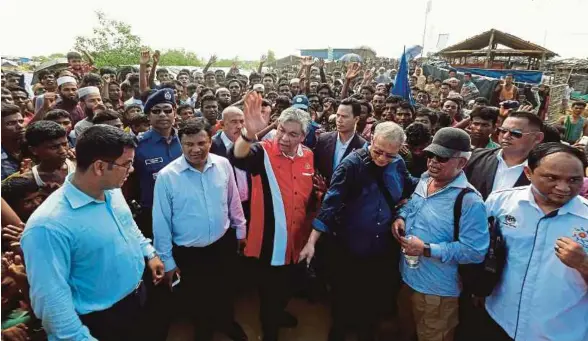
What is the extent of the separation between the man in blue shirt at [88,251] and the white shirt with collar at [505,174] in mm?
2821

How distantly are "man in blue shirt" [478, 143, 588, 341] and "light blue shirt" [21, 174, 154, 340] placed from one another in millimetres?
2328

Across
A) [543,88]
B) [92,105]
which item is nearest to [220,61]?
[543,88]

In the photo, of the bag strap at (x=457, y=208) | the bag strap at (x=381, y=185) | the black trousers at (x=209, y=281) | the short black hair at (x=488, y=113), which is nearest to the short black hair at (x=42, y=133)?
the black trousers at (x=209, y=281)

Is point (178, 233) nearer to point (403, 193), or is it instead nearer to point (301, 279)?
point (301, 279)

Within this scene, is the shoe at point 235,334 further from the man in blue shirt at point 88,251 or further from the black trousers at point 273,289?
the man in blue shirt at point 88,251

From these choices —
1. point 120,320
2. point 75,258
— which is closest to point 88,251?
point 75,258

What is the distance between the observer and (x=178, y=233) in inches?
108

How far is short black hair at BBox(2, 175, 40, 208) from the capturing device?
7.75 feet

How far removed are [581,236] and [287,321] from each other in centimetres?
243

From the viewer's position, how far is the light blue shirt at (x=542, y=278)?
1983mm

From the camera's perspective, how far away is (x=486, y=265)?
2232 millimetres

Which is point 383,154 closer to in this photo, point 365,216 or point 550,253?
point 365,216

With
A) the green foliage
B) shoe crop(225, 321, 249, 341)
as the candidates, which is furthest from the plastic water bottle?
the green foliage

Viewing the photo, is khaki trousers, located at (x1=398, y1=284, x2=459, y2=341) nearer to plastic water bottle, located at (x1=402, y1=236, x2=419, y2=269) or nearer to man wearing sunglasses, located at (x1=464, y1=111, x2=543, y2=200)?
plastic water bottle, located at (x1=402, y1=236, x2=419, y2=269)
